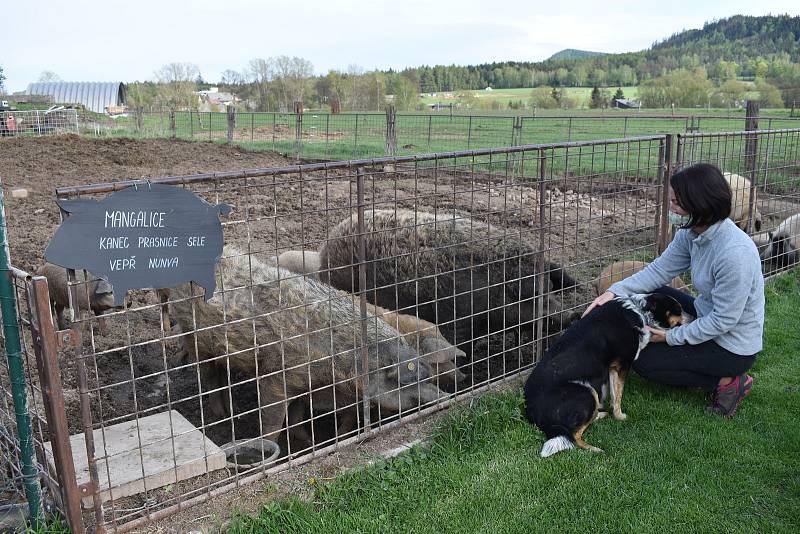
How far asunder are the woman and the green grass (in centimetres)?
23

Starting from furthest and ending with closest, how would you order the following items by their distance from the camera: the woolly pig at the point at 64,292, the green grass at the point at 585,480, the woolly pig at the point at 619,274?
1. the woolly pig at the point at 64,292
2. the woolly pig at the point at 619,274
3. the green grass at the point at 585,480

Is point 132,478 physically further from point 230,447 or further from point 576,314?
point 576,314

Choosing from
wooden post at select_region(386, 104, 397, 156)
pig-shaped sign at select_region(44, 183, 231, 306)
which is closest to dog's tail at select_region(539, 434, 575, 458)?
pig-shaped sign at select_region(44, 183, 231, 306)

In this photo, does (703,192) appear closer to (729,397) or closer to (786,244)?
(729,397)

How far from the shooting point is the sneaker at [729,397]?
4844 millimetres

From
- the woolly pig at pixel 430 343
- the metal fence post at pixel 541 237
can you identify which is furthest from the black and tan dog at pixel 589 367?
the woolly pig at pixel 430 343

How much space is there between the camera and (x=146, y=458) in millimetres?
4035

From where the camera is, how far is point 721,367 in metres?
4.85

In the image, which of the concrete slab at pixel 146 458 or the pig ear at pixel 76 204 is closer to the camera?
the pig ear at pixel 76 204

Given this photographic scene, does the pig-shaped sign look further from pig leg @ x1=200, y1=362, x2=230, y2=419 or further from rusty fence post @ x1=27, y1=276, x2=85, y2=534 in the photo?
pig leg @ x1=200, y1=362, x2=230, y2=419

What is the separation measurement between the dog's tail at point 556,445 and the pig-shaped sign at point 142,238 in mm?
2271

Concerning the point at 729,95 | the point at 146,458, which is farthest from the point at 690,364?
the point at 729,95

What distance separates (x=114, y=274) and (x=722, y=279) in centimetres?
374

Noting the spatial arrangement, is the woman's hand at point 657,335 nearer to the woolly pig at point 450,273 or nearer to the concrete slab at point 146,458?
the woolly pig at point 450,273
